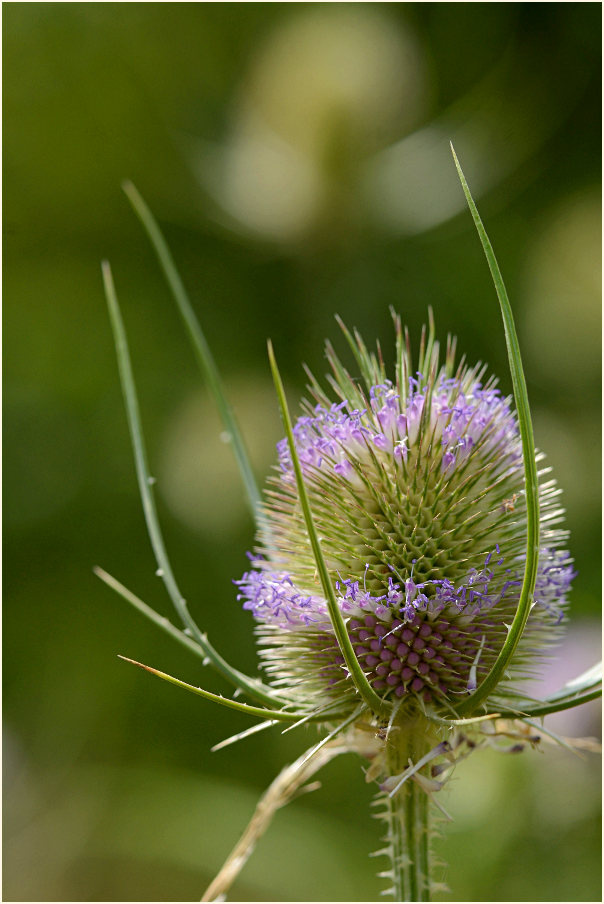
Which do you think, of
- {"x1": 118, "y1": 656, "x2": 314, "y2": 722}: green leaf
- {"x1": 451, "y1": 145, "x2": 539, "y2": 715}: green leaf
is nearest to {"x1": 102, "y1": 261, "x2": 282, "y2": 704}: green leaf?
{"x1": 118, "y1": 656, "x2": 314, "y2": 722}: green leaf

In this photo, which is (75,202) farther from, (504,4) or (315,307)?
(504,4)

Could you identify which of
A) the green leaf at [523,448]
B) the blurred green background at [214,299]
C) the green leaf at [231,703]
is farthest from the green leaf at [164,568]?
the blurred green background at [214,299]

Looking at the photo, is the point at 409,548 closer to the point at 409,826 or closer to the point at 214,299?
the point at 409,826

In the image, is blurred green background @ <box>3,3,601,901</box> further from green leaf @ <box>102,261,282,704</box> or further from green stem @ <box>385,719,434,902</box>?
green leaf @ <box>102,261,282,704</box>

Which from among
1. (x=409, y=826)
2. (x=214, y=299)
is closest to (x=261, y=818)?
(x=409, y=826)

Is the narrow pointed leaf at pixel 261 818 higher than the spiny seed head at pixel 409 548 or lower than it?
lower

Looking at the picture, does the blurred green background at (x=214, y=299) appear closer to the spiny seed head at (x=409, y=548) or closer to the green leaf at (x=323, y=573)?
the spiny seed head at (x=409, y=548)
